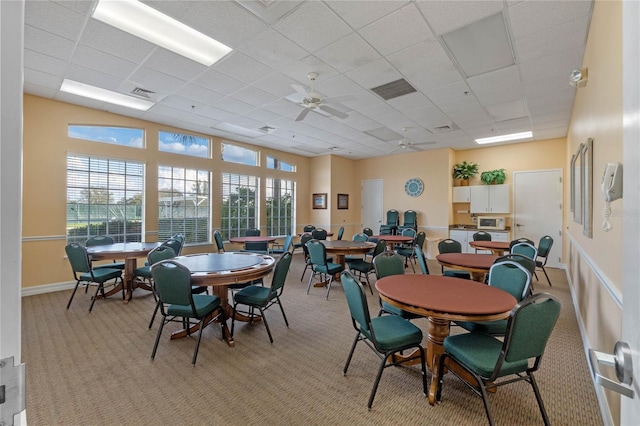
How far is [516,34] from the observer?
299 cm

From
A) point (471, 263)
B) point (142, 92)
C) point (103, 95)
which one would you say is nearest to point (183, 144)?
point (103, 95)

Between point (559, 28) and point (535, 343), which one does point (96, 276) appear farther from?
point (559, 28)

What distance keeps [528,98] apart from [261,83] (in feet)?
13.8

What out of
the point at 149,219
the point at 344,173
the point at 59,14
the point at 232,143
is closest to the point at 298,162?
the point at 344,173

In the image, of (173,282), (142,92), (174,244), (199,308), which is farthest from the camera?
(174,244)

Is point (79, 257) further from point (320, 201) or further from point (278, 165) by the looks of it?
point (320, 201)

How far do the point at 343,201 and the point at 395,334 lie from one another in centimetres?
756

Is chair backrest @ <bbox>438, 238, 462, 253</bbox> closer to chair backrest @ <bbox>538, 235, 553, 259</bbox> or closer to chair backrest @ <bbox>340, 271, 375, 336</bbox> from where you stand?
chair backrest @ <bbox>538, 235, 553, 259</bbox>

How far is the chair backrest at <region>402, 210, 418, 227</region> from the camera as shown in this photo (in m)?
8.38

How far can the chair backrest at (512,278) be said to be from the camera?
255 cm

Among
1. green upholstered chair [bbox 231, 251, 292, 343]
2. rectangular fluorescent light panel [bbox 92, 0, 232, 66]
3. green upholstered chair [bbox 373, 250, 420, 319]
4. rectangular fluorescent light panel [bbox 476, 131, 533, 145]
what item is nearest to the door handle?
green upholstered chair [bbox 373, 250, 420, 319]

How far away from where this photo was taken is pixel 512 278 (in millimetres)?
2709

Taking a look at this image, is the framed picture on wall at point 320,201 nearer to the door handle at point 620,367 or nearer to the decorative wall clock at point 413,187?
the decorative wall clock at point 413,187

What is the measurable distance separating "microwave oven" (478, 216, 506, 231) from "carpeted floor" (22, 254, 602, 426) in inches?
167
